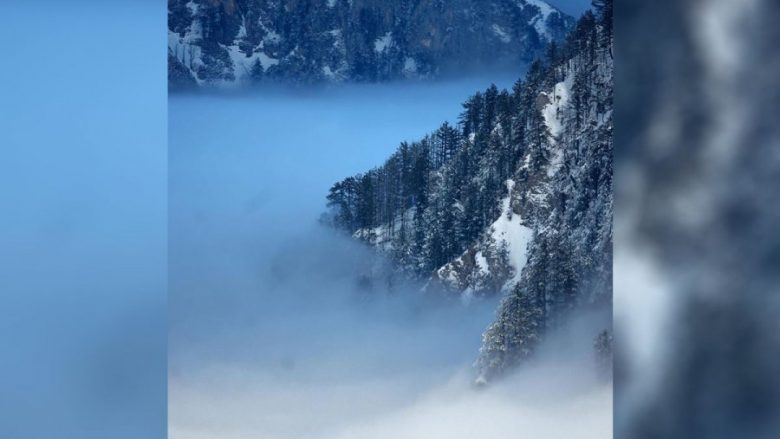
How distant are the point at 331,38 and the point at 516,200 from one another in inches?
30.9

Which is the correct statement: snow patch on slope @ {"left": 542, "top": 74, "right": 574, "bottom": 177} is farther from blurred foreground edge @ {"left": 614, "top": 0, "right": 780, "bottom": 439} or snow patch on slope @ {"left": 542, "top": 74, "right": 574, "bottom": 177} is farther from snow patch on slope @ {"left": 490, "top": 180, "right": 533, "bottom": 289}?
blurred foreground edge @ {"left": 614, "top": 0, "right": 780, "bottom": 439}

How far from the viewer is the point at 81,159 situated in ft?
9.89

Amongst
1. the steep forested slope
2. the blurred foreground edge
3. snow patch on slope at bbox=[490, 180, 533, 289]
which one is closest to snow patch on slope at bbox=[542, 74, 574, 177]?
the steep forested slope

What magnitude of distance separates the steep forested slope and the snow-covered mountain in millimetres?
189

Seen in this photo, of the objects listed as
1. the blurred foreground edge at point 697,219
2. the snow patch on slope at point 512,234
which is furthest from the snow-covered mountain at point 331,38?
the blurred foreground edge at point 697,219

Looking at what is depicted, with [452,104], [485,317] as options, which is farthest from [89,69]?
[485,317]

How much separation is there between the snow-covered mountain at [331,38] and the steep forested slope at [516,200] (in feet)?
0.62

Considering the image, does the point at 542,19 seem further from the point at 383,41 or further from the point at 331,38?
the point at 331,38

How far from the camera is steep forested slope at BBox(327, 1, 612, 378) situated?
9.09ft

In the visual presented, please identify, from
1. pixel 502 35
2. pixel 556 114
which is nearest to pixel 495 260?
pixel 556 114

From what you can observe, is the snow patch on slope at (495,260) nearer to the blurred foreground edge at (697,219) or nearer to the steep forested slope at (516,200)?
the steep forested slope at (516,200)

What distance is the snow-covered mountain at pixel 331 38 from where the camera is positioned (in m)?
2.90

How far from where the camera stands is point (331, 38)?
116 inches

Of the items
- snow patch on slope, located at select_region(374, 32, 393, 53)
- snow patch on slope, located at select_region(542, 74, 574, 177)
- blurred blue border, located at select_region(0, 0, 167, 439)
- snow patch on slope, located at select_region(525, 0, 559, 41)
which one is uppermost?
snow patch on slope, located at select_region(525, 0, 559, 41)
